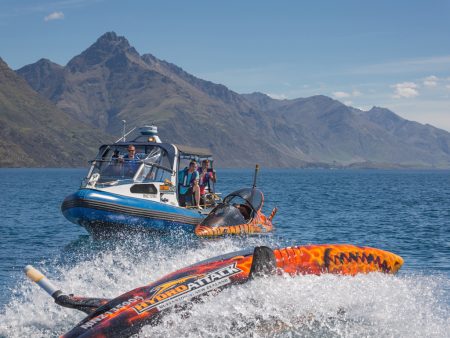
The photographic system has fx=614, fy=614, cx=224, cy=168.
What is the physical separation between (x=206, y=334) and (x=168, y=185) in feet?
45.8

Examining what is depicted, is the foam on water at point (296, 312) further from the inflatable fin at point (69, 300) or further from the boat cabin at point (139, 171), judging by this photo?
the boat cabin at point (139, 171)

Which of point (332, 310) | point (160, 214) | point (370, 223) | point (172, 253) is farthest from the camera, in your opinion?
point (370, 223)

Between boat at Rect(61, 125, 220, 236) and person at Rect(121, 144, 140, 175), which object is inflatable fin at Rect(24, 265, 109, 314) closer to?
boat at Rect(61, 125, 220, 236)

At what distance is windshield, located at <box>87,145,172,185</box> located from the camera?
22469 mm

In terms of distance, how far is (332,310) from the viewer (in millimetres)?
10328

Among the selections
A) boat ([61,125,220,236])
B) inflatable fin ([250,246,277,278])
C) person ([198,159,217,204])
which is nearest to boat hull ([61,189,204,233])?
boat ([61,125,220,236])

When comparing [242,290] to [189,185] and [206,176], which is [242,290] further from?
[206,176]

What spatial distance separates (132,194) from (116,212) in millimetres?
1181

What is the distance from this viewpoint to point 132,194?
21797mm

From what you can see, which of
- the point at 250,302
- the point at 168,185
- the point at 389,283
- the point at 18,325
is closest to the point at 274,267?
the point at 250,302

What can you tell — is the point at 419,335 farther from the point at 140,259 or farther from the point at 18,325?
the point at 140,259

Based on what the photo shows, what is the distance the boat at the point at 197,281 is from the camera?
30.4 ft

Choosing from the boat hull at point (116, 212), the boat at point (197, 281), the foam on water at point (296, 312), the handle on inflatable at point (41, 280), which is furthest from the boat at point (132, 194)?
the boat at point (197, 281)

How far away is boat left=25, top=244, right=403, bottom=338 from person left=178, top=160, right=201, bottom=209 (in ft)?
45.4
